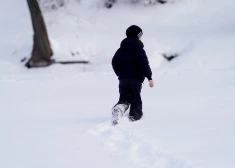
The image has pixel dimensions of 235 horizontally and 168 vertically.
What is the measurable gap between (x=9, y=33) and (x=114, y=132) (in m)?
15.2

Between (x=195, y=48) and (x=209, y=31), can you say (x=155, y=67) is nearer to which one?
(x=195, y=48)

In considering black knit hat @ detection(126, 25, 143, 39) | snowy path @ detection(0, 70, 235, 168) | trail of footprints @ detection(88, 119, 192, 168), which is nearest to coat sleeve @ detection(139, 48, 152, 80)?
black knit hat @ detection(126, 25, 143, 39)

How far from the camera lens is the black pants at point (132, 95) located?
23.5ft

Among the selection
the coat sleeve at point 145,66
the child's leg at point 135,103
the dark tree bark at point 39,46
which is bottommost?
the dark tree bark at point 39,46

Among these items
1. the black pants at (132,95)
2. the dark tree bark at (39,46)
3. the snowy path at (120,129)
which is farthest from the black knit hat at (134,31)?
the dark tree bark at (39,46)

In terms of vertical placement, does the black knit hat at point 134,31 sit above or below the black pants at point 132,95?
above

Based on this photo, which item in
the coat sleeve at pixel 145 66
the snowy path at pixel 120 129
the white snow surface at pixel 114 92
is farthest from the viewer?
the coat sleeve at pixel 145 66

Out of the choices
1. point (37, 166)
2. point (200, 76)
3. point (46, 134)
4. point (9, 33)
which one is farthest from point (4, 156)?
point (9, 33)

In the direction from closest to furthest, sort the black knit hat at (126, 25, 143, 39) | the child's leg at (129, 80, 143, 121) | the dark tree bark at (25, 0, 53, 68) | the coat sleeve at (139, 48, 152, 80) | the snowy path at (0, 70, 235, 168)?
the snowy path at (0, 70, 235, 168) < the coat sleeve at (139, 48, 152, 80) < the black knit hat at (126, 25, 143, 39) < the child's leg at (129, 80, 143, 121) < the dark tree bark at (25, 0, 53, 68)

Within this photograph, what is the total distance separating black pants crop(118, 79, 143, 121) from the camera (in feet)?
23.5

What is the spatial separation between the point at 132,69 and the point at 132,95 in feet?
1.65

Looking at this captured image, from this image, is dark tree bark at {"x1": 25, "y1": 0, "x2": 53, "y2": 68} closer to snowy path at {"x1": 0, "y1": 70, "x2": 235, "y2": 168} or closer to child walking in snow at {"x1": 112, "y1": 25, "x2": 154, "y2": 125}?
snowy path at {"x1": 0, "y1": 70, "x2": 235, "y2": 168}

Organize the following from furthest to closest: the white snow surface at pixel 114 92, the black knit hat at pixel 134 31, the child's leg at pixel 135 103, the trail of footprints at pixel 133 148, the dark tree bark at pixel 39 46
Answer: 1. the dark tree bark at pixel 39 46
2. the child's leg at pixel 135 103
3. the black knit hat at pixel 134 31
4. the white snow surface at pixel 114 92
5. the trail of footprints at pixel 133 148

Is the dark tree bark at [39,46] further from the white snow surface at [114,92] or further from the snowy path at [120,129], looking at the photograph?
the snowy path at [120,129]
